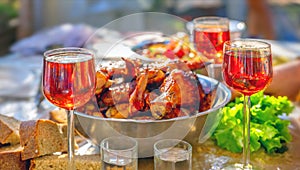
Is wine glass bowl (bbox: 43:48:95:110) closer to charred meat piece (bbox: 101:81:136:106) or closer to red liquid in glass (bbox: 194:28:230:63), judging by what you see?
charred meat piece (bbox: 101:81:136:106)

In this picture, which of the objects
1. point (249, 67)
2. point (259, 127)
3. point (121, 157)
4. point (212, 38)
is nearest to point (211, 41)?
point (212, 38)

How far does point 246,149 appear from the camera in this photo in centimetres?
110

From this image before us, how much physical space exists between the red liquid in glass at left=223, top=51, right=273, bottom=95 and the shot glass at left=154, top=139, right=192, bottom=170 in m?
0.17

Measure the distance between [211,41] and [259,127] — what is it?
365 mm

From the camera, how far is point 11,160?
111cm

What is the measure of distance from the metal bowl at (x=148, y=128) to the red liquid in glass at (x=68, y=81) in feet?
0.42

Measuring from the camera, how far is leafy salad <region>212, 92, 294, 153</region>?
3.92 feet

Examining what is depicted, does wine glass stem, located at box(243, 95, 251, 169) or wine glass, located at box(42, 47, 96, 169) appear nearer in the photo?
wine glass, located at box(42, 47, 96, 169)

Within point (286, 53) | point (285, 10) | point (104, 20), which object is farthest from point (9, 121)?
point (285, 10)

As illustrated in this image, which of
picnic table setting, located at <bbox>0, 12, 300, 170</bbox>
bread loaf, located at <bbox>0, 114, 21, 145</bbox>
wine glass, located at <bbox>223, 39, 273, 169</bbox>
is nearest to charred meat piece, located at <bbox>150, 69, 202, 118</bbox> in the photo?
picnic table setting, located at <bbox>0, 12, 300, 170</bbox>

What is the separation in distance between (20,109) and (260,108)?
0.78 m

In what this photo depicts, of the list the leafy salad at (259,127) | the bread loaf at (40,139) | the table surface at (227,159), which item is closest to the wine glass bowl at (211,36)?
the leafy salad at (259,127)

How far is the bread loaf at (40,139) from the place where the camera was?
111cm

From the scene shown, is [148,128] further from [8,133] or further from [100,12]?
[100,12]
